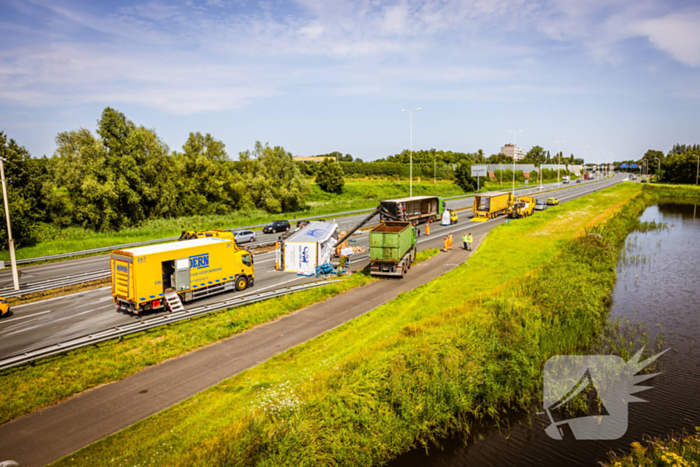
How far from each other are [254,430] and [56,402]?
7.31 metres

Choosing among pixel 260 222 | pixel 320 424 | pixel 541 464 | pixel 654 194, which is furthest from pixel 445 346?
pixel 654 194

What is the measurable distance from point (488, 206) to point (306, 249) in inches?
1317

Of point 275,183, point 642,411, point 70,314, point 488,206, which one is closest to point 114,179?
point 275,183

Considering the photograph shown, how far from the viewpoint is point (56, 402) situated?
474 inches

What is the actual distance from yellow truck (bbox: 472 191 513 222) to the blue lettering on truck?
127 feet

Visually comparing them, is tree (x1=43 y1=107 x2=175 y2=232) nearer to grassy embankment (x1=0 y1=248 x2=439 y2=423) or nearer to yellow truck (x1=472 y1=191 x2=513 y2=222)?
grassy embankment (x1=0 y1=248 x2=439 y2=423)

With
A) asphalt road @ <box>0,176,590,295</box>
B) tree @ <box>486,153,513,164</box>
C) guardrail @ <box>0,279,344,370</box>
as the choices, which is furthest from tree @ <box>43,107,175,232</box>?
tree @ <box>486,153,513,164</box>

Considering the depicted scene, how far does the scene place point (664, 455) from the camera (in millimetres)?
9094

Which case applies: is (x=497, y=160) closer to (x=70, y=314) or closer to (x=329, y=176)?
(x=329, y=176)

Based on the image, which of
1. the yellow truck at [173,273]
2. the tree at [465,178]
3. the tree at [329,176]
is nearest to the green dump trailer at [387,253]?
the yellow truck at [173,273]

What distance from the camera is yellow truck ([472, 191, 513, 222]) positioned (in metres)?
51.2

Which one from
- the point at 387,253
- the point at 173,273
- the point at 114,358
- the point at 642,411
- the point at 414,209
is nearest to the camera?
the point at 642,411

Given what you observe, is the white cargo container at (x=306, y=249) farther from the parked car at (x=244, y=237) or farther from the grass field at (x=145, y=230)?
the grass field at (x=145, y=230)

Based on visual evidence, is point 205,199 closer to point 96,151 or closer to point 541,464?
point 96,151
